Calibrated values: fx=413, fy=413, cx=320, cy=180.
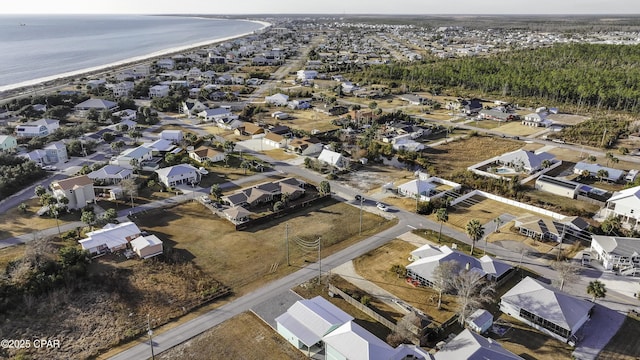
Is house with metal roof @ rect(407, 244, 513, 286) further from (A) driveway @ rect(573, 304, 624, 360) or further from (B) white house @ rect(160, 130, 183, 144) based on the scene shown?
(B) white house @ rect(160, 130, 183, 144)

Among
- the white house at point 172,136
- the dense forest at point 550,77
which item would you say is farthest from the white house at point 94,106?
the dense forest at point 550,77

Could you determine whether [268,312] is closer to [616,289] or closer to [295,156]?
[616,289]

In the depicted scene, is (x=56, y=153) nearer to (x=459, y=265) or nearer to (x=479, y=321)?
(x=459, y=265)

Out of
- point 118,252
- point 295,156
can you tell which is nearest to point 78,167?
point 118,252

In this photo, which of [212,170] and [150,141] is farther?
[150,141]

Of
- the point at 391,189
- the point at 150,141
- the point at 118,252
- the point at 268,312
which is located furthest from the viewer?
the point at 150,141

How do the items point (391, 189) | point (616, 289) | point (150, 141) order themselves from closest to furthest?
point (616, 289) < point (391, 189) < point (150, 141)
